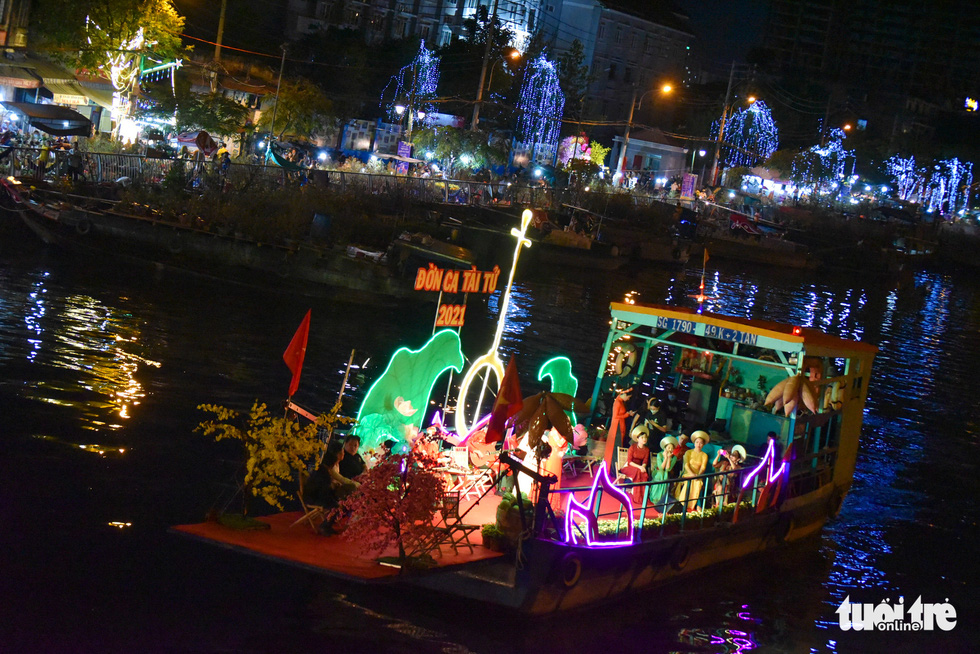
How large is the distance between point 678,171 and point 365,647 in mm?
74385

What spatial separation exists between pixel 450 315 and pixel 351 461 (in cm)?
356

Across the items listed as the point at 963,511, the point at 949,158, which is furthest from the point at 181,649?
the point at 949,158

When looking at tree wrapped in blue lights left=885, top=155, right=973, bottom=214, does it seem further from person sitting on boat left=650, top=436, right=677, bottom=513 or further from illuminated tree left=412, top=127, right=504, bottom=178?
person sitting on boat left=650, top=436, right=677, bottom=513

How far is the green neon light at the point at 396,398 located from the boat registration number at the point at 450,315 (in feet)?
5.01

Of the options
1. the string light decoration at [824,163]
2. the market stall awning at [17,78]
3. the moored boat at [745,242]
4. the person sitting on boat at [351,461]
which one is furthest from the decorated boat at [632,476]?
the string light decoration at [824,163]

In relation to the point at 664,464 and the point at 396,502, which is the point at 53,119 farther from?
the point at 396,502

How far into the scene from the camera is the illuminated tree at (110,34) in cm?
4066

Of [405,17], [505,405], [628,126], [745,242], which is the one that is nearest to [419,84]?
[628,126]

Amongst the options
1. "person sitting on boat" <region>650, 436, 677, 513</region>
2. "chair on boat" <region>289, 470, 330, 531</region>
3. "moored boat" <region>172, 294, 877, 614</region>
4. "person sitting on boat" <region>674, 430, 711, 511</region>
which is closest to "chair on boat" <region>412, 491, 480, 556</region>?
"moored boat" <region>172, 294, 877, 614</region>

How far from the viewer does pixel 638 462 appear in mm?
12828

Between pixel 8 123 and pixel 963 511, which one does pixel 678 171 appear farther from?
pixel 963 511

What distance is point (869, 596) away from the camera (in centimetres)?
1393

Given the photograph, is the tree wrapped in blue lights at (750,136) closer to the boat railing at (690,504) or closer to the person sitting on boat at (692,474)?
the boat railing at (690,504)

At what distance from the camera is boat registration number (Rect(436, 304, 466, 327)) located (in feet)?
46.1
